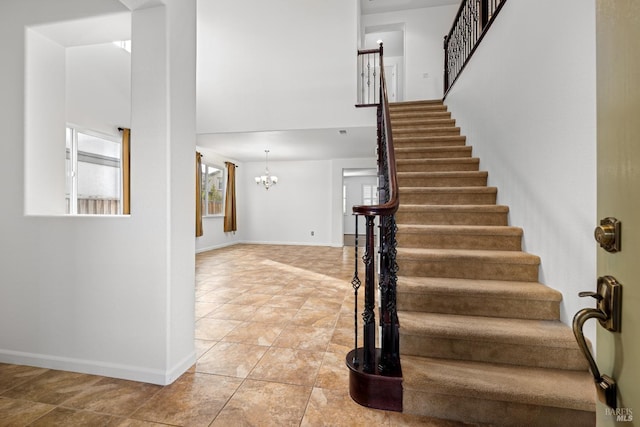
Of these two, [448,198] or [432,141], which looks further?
[432,141]

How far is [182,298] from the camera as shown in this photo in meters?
1.88

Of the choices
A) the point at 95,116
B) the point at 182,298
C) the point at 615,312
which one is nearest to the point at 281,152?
the point at 95,116

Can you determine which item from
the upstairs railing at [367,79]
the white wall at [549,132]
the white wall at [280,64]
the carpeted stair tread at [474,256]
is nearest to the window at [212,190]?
the white wall at [280,64]

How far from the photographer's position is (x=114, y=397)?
5.44ft

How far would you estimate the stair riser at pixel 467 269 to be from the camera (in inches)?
81.7

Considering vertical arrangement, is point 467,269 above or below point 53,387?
above

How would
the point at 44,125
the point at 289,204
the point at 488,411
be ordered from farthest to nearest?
1. the point at 289,204
2. the point at 44,125
3. the point at 488,411

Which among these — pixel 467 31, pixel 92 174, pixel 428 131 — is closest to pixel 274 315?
pixel 428 131

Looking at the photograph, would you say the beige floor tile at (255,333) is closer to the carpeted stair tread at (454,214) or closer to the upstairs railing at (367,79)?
the carpeted stair tread at (454,214)

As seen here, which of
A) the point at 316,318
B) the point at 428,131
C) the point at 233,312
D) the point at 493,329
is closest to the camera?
the point at 493,329

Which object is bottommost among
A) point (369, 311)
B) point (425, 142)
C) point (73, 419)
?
point (73, 419)

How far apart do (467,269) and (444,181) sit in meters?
1.22

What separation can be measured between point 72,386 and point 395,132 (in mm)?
4119

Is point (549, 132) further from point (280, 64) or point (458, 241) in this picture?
point (280, 64)
